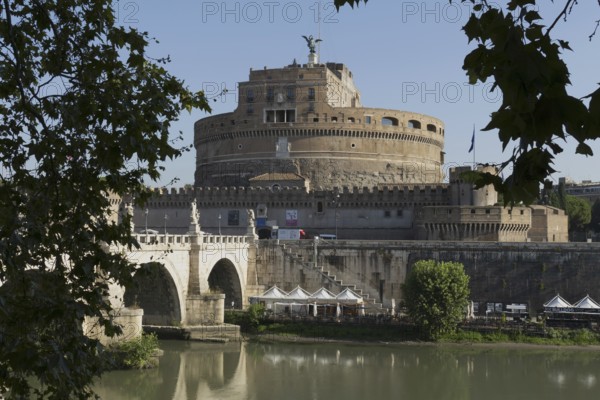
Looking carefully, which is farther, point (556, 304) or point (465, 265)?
point (465, 265)

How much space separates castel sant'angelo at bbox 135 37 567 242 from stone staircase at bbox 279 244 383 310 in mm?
4400

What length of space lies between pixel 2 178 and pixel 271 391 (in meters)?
16.6

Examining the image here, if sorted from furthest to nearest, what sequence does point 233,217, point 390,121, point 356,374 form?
point 390,121
point 233,217
point 356,374

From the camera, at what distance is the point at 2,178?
5.87 meters

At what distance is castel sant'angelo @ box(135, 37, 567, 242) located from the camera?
3803cm

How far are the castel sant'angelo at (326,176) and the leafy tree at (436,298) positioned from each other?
6892 millimetres

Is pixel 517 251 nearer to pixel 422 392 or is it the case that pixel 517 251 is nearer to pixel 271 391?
pixel 422 392

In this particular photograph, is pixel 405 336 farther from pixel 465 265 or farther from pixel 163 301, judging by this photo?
pixel 163 301

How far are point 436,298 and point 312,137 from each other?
19161 mm

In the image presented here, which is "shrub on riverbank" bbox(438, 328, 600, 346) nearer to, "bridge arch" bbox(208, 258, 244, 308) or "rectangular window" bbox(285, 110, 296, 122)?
"bridge arch" bbox(208, 258, 244, 308)

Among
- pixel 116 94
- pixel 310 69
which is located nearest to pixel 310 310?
pixel 310 69

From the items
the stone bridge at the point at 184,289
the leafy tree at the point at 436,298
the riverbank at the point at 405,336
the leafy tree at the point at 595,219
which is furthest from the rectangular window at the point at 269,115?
the leafy tree at the point at 595,219

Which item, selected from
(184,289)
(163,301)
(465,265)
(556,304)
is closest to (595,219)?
(465,265)

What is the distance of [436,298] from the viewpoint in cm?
2844
